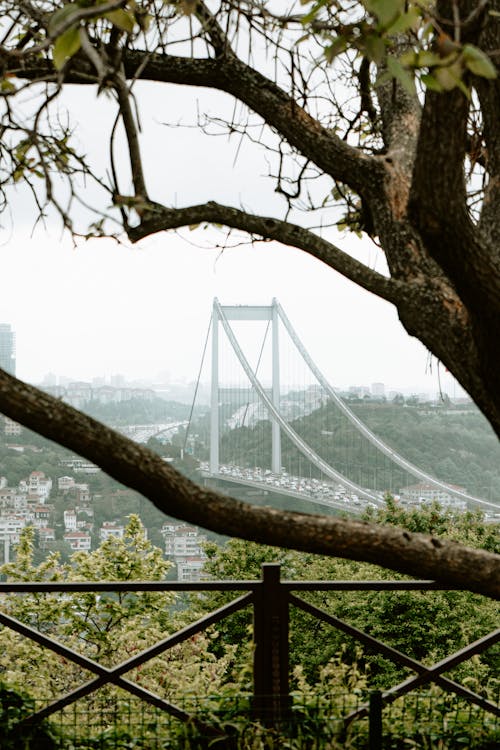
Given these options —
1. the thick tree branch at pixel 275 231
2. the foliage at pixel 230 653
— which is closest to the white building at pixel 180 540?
the foliage at pixel 230 653

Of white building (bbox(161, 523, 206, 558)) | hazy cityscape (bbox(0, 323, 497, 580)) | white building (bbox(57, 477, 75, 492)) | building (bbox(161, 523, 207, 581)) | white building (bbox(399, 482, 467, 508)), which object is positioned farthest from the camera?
white building (bbox(57, 477, 75, 492))

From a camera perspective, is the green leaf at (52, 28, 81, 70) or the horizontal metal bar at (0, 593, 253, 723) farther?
the horizontal metal bar at (0, 593, 253, 723)

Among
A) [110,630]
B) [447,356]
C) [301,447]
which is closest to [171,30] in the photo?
[447,356]

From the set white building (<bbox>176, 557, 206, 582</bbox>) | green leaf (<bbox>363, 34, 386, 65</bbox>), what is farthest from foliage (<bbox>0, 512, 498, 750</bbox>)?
white building (<bbox>176, 557, 206, 582</bbox>)

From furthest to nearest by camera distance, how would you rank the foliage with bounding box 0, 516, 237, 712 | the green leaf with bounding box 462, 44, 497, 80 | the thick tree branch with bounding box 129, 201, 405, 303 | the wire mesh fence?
1. the foliage with bounding box 0, 516, 237, 712
2. the wire mesh fence
3. the thick tree branch with bounding box 129, 201, 405, 303
4. the green leaf with bounding box 462, 44, 497, 80

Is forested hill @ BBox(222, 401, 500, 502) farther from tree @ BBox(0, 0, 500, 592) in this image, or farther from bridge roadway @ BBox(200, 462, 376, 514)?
tree @ BBox(0, 0, 500, 592)

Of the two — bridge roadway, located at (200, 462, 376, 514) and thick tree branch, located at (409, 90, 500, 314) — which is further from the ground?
thick tree branch, located at (409, 90, 500, 314)

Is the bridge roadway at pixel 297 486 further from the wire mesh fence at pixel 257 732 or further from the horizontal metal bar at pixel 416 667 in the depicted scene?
the wire mesh fence at pixel 257 732

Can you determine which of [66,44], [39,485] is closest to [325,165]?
[66,44]
